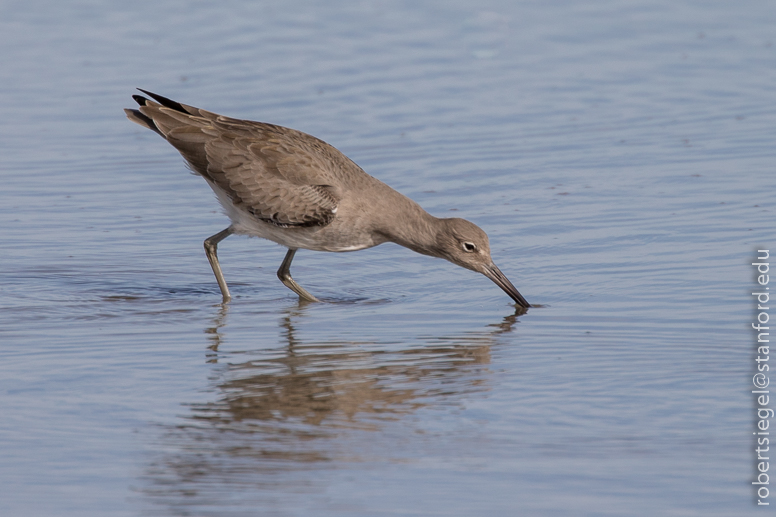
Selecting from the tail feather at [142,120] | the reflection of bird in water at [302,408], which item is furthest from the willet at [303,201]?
the reflection of bird in water at [302,408]

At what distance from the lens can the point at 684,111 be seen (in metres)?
13.9

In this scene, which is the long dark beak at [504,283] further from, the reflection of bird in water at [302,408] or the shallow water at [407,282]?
the reflection of bird in water at [302,408]

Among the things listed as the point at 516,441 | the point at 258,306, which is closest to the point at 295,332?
the point at 258,306

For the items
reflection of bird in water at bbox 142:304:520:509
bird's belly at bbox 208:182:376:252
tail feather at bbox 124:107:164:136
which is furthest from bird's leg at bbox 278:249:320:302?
tail feather at bbox 124:107:164:136

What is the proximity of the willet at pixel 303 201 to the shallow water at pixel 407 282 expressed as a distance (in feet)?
1.07

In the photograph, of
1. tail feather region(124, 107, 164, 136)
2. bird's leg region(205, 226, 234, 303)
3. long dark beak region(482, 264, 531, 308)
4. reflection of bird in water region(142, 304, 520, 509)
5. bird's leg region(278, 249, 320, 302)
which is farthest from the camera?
tail feather region(124, 107, 164, 136)

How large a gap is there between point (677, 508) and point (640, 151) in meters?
7.71

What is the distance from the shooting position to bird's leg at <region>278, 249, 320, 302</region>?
9141mm

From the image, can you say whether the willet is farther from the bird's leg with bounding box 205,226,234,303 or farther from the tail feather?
the tail feather

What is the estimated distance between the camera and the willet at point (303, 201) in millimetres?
9164

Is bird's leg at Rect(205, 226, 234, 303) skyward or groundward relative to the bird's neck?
groundward

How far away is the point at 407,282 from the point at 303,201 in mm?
986

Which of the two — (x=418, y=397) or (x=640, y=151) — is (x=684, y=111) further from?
(x=418, y=397)

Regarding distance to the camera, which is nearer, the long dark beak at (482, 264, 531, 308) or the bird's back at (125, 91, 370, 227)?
the long dark beak at (482, 264, 531, 308)
